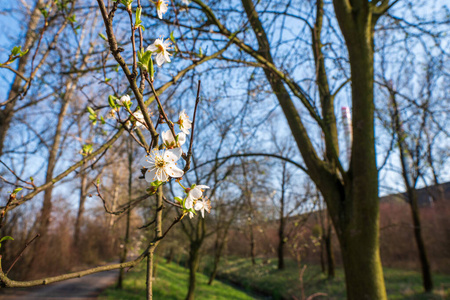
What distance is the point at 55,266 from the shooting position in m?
9.35

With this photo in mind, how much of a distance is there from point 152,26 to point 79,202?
13658 millimetres

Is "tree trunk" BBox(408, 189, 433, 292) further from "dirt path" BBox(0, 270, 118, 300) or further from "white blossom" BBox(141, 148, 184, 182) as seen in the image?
"white blossom" BBox(141, 148, 184, 182)

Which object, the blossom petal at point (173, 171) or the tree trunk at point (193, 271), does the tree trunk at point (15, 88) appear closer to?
the blossom petal at point (173, 171)

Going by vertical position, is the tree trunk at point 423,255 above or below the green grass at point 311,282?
above

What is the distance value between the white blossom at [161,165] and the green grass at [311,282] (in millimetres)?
6863

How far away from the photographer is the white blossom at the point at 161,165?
748 millimetres

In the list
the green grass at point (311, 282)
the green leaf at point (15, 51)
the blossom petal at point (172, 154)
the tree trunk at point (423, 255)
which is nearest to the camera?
the blossom petal at point (172, 154)

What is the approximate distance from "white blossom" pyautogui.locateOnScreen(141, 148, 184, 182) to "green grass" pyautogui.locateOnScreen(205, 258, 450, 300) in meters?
6.86

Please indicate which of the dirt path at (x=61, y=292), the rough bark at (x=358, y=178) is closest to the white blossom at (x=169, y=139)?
the rough bark at (x=358, y=178)

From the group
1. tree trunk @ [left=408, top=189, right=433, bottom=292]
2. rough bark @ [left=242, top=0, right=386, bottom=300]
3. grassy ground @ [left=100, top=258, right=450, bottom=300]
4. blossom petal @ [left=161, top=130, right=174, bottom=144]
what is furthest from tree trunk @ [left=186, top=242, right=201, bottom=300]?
blossom petal @ [left=161, top=130, right=174, bottom=144]

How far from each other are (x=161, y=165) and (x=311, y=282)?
40.8ft

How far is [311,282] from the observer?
37.0ft

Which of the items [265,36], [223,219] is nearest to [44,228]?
[223,219]

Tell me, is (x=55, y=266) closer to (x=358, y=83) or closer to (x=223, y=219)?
(x=223, y=219)
